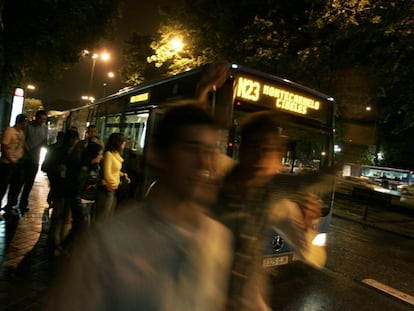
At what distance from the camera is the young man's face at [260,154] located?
2.23m

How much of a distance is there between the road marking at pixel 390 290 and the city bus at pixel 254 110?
4.33 ft

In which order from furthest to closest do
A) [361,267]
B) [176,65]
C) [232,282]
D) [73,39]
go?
[73,39] → [176,65] → [361,267] → [232,282]

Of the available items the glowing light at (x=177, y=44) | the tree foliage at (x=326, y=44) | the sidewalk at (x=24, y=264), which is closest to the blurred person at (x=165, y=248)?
the sidewalk at (x=24, y=264)

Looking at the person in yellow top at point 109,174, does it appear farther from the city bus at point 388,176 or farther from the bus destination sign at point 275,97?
the city bus at point 388,176

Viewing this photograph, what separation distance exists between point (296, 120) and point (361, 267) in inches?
140

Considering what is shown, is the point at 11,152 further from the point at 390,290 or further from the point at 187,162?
the point at 390,290

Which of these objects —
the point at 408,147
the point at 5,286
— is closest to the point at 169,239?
the point at 5,286

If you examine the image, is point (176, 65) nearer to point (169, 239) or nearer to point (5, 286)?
point (5, 286)

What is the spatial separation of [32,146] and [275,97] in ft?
16.6

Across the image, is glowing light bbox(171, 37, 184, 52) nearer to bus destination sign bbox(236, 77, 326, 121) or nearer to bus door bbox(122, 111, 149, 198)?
bus door bbox(122, 111, 149, 198)

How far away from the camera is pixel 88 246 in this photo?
1202mm

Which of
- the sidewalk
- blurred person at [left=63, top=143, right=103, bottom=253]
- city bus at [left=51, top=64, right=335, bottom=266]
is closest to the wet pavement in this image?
the sidewalk

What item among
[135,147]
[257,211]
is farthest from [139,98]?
[257,211]

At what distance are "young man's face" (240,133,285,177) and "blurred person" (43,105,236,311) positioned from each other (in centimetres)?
80
